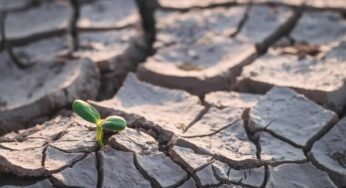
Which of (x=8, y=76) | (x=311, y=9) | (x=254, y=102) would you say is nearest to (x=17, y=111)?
(x=8, y=76)

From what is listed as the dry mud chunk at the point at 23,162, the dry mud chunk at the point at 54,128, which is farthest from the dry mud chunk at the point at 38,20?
the dry mud chunk at the point at 23,162

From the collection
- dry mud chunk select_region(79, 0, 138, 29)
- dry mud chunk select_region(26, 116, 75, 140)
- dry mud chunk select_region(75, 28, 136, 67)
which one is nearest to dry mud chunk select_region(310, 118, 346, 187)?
dry mud chunk select_region(26, 116, 75, 140)

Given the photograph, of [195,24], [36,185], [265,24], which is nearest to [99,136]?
[36,185]

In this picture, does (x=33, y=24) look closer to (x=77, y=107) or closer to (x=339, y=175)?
(x=77, y=107)

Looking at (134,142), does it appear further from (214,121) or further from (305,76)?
(305,76)

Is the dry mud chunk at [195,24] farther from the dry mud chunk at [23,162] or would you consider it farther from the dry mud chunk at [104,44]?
the dry mud chunk at [23,162]

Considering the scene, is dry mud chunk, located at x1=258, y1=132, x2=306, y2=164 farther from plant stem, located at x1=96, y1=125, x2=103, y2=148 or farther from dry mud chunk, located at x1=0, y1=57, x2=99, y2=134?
dry mud chunk, located at x1=0, y1=57, x2=99, y2=134
